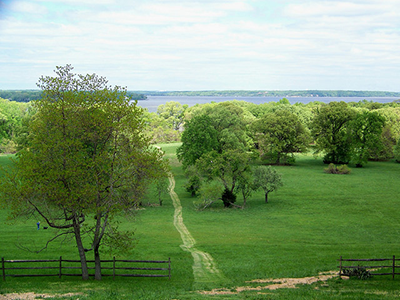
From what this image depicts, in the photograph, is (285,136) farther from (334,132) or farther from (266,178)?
(266,178)

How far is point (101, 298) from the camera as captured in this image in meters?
16.7

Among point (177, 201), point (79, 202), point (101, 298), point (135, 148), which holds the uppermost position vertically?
point (135, 148)

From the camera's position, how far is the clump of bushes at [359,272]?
2080cm

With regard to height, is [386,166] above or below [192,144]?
below

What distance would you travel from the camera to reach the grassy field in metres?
18.6

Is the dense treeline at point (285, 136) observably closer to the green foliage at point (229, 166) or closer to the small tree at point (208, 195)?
the small tree at point (208, 195)

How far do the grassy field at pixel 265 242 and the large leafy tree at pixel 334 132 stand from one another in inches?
731

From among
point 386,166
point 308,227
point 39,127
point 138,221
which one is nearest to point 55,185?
point 39,127

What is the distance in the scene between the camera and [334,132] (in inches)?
3155

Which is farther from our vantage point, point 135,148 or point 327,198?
point 327,198

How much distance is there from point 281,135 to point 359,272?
5797cm

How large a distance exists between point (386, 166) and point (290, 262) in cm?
6001

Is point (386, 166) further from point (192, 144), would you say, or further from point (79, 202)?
point (79, 202)

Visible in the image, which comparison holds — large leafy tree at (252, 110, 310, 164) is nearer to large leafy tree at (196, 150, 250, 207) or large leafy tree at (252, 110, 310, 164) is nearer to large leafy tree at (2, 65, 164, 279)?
large leafy tree at (196, 150, 250, 207)
